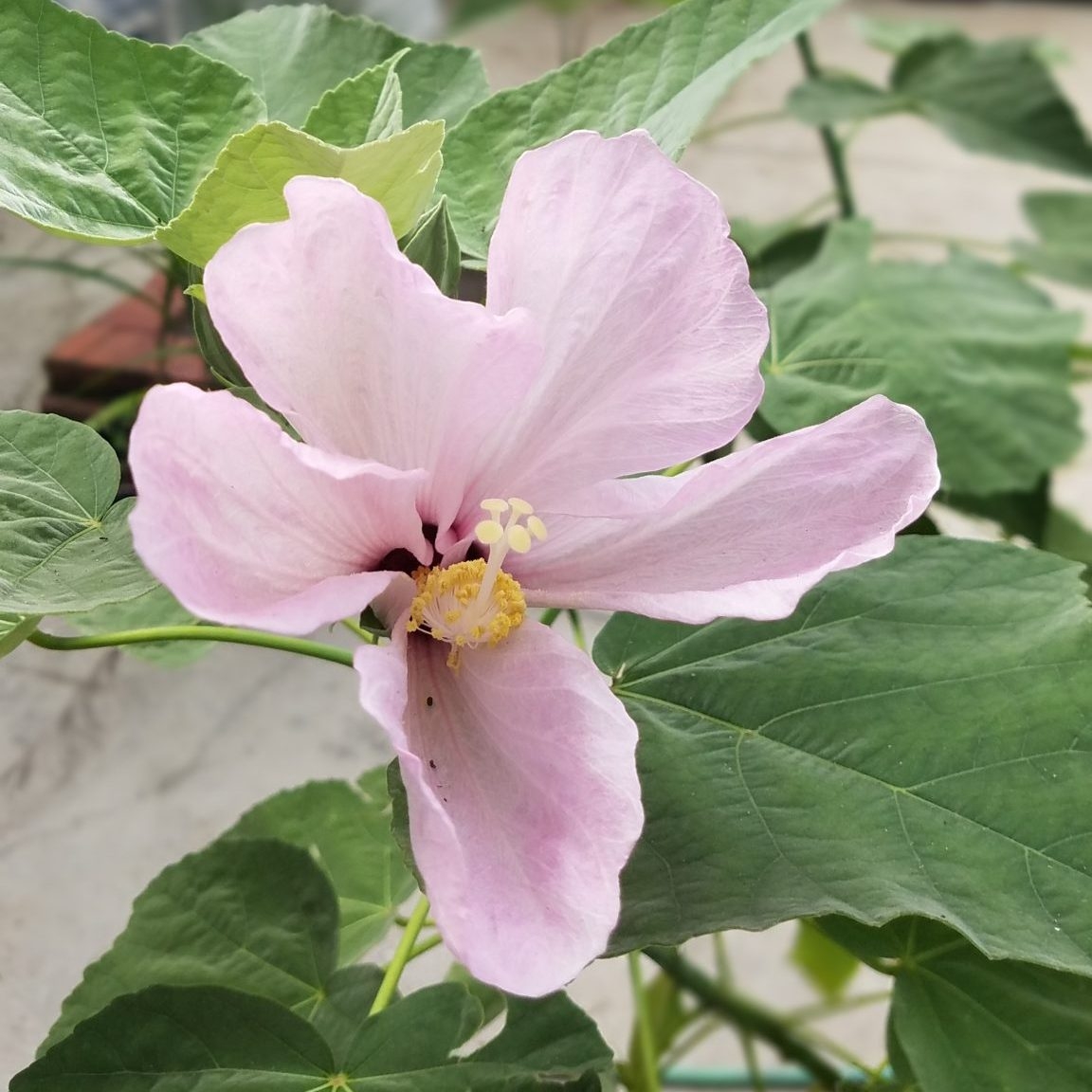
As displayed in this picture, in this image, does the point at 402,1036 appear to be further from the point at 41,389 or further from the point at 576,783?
the point at 41,389

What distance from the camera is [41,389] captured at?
1.90 ft

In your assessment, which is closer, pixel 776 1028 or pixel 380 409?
pixel 380 409

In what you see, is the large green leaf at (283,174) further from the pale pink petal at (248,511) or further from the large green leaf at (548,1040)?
the large green leaf at (548,1040)

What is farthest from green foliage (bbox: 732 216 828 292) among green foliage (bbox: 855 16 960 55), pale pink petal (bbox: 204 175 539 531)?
pale pink petal (bbox: 204 175 539 531)

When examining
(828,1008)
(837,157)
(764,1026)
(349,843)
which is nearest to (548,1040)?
(349,843)

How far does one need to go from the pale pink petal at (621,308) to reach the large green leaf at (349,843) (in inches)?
9.6

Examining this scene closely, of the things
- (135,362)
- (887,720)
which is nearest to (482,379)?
(887,720)

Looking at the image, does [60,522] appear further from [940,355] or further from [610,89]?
[940,355]

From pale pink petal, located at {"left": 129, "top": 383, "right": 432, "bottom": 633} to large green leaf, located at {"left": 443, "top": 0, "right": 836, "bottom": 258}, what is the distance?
15 cm

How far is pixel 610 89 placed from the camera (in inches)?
16.2

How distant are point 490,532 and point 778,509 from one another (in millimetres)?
68

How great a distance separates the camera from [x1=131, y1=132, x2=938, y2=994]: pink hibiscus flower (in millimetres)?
255

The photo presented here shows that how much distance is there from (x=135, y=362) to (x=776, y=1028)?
0.52 meters

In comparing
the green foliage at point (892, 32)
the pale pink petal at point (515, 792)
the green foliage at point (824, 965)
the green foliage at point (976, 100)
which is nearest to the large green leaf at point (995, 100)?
the green foliage at point (976, 100)
